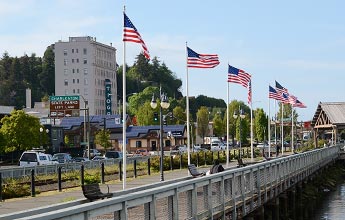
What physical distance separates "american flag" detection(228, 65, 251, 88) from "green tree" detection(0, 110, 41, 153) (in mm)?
32323

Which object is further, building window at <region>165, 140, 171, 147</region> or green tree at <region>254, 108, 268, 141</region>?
green tree at <region>254, 108, 268, 141</region>

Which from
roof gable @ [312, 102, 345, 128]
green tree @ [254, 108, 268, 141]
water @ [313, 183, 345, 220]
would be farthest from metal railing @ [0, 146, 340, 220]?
green tree @ [254, 108, 268, 141]

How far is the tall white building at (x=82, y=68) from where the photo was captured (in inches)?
6393

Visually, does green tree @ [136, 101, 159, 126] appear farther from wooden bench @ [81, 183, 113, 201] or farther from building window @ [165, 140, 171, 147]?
wooden bench @ [81, 183, 113, 201]

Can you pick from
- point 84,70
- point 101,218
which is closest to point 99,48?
point 84,70

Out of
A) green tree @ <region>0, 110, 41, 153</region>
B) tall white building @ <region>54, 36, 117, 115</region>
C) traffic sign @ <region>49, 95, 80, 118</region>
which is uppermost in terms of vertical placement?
tall white building @ <region>54, 36, 117, 115</region>

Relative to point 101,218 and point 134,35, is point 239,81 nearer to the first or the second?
point 134,35

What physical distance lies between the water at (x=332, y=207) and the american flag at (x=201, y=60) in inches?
390

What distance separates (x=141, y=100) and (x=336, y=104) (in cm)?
9033

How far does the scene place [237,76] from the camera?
43.9 m

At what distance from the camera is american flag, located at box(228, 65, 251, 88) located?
43378 millimetres

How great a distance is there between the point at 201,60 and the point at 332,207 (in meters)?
11.1

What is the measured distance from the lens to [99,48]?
167m

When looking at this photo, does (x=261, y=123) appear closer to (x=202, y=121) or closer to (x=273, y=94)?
(x=202, y=121)
